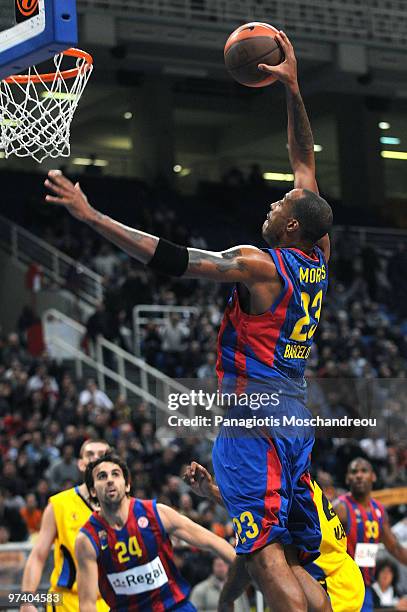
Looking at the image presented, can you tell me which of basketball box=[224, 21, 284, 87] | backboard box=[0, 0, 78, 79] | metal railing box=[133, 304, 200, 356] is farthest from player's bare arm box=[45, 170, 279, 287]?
metal railing box=[133, 304, 200, 356]

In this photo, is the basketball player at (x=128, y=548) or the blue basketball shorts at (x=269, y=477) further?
the basketball player at (x=128, y=548)

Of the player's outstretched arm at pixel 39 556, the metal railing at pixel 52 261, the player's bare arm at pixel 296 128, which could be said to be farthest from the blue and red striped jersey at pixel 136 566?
the metal railing at pixel 52 261

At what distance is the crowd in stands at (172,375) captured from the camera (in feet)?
45.4

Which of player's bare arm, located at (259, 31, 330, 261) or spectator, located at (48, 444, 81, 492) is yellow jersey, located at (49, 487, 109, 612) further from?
spectator, located at (48, 444, 81, 492)

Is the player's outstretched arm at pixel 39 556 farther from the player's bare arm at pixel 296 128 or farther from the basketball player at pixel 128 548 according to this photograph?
the player's bare arm at pixel 296 128

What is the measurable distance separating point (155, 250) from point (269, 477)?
1189 mm

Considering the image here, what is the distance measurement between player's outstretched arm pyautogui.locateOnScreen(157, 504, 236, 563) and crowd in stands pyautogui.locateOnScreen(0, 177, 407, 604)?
158cm

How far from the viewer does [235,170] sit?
91.5 feet

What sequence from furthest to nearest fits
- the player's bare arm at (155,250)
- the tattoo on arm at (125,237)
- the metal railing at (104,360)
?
the metal railing at (104,360)
the tattoo on arm at (125,237)
the player's bare arm at (155,250)

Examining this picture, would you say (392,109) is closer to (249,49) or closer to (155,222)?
A: (155,222)

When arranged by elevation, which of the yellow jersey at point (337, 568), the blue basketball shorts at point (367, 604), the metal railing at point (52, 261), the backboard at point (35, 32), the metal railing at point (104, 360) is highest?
the metal railing at point (52, 261)

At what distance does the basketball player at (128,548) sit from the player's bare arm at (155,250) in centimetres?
220

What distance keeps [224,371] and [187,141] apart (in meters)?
26.7

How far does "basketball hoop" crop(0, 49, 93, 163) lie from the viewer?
21.7ft
